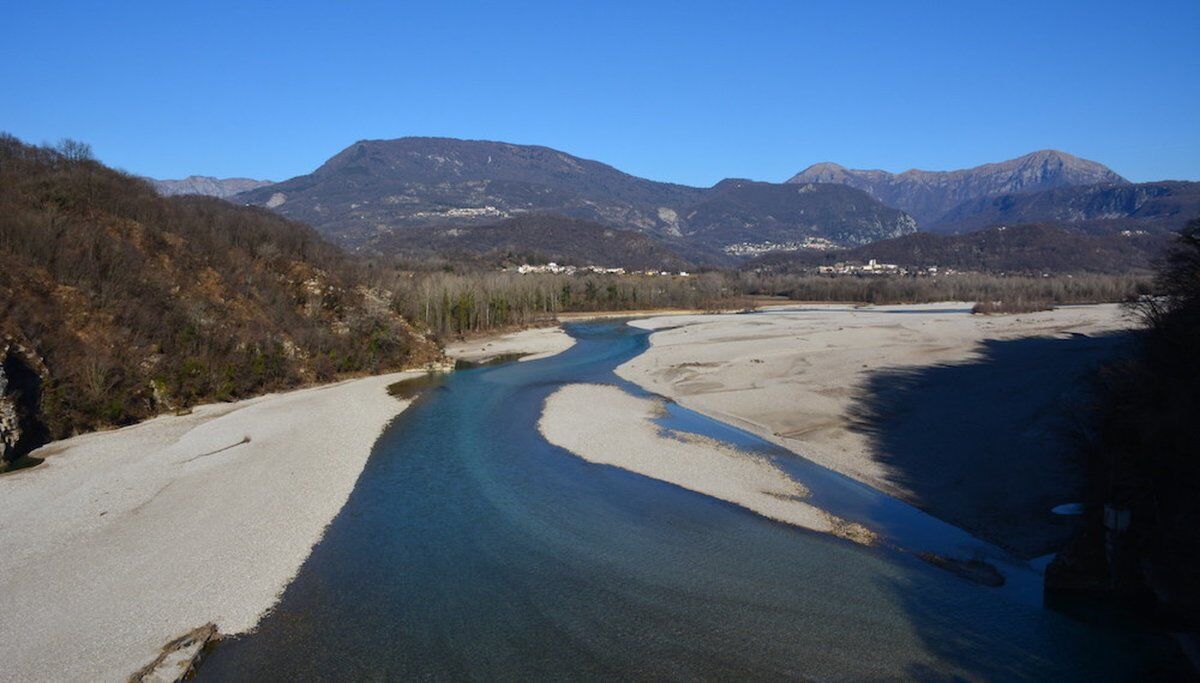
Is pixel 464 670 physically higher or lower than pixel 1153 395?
lower

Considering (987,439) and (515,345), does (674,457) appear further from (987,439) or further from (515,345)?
(515,345)

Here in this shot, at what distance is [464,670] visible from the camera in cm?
1086

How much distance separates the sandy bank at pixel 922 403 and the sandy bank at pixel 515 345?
9828 millimetres

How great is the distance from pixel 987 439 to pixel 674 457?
10.9 metres

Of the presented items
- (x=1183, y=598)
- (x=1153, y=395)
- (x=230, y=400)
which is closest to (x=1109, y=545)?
(x=1183, y=598)

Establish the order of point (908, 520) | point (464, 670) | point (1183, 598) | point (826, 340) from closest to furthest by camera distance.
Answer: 1. point (464, 670)
2. point (1183, 598)
3. point (908, 520)
4. point (826, 340)

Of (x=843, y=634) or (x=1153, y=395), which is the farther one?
(x=1153, y=395)

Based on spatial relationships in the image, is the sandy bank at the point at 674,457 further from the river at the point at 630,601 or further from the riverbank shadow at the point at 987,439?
the riverbank shadow at the point at 987,439

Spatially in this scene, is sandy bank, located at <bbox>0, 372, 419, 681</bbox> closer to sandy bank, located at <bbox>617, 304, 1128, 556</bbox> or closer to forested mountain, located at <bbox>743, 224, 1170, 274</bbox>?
sandy bank, located at <bbox>617, 304, 1128, 556</bbox>

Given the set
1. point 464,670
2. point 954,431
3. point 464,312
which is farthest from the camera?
point 464,312

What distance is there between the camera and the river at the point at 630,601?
36.0ft

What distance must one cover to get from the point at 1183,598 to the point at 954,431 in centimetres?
1389

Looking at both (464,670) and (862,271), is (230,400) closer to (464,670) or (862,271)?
(464,670)

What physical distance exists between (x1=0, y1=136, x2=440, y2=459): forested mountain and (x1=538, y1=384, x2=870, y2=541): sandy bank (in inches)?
649
